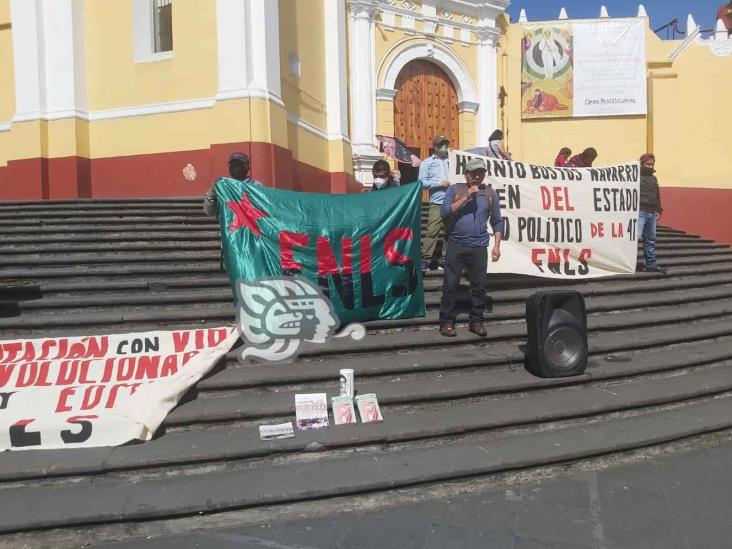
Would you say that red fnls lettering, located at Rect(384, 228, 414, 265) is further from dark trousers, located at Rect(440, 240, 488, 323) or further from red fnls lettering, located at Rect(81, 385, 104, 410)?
red fnls lettering, located at Rect(81, 385, 104, 410)

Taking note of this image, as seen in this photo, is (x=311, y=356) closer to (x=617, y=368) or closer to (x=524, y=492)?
(x=524, y=492)

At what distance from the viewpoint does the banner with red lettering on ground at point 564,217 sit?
6891 mm

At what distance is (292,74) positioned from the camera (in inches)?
421

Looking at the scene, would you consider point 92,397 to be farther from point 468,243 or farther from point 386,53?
point 386,53

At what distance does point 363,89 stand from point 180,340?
356 inches

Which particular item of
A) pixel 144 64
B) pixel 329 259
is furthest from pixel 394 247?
pixel 144 64

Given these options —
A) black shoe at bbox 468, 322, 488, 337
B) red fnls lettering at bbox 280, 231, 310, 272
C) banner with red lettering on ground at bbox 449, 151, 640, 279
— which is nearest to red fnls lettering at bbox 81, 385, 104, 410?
red fnls lettering at bbox 280, 231, 310, 272

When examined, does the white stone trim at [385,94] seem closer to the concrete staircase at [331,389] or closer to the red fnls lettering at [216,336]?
the concrete staircase at [331,389]

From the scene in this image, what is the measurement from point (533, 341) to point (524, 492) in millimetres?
1586

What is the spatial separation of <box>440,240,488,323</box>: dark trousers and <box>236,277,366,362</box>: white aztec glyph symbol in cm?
84

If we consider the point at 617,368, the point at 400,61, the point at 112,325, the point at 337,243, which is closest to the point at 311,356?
the point at 337,243

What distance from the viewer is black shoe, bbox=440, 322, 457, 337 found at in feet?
17.9

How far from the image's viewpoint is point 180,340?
4648 millimetres

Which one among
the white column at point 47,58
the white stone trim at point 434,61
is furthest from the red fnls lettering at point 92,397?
the white stone trim at point 434,61
